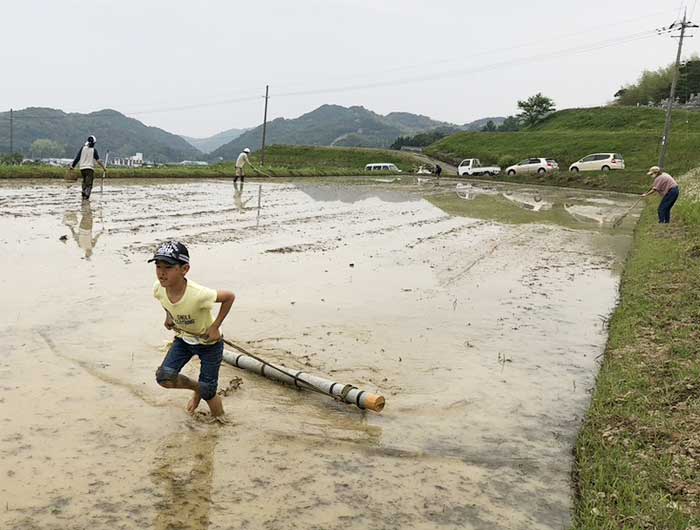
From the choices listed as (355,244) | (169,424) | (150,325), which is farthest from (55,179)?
(169,424)

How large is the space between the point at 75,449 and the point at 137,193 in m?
17.4

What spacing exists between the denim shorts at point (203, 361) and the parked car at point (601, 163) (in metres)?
41.2

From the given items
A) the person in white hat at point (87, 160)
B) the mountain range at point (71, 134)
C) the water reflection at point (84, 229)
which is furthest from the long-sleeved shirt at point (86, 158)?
the mountain range at point (71, 134)

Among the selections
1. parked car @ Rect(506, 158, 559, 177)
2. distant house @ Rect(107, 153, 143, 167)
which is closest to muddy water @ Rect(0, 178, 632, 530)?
distant house @ Rect(107, 153, 143, 167)

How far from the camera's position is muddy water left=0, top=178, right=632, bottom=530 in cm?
357

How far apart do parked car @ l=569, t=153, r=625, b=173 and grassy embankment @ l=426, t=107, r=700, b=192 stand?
0.89 metres

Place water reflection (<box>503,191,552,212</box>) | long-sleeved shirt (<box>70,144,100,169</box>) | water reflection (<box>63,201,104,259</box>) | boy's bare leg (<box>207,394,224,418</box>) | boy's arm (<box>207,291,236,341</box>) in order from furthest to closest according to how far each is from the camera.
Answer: water reflection (<box>503,191,552,212</box>)
long-sleeved shirt (<box>70,144,100,169</box>)
water reflection (<box>63,201,104,259</box>)
boy's bare leg (<box>207,394,224,418</box>)
boy's arm (<box>207,291,236,341</box>)

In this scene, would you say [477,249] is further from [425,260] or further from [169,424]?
[169,424]

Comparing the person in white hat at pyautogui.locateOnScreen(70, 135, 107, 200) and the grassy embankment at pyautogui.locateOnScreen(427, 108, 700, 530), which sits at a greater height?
the person in white hat at pyautogui.locateOnScreen(70, 135, 107, 200)

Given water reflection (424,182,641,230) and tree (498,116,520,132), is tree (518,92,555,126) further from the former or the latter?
water reflection (424,182,641,230)

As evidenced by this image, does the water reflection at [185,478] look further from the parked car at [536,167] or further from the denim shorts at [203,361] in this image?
the parked car at [536,167]

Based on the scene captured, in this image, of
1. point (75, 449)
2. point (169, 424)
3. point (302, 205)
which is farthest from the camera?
point (302, 205)

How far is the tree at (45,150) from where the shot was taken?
110 meters

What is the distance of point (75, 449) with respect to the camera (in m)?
3.97
